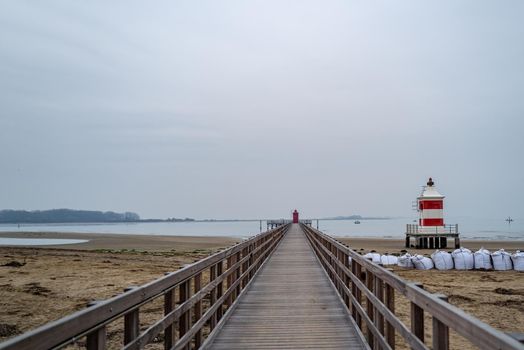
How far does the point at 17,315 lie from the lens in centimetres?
1011

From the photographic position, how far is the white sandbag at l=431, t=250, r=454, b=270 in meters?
23.1

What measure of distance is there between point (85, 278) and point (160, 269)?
412 cm

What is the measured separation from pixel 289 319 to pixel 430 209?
3218 centimetres

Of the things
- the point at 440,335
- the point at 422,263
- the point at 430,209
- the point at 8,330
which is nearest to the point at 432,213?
the point at 430,209

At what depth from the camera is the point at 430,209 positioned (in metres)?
36.9

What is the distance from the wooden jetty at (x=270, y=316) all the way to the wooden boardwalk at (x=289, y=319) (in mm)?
13

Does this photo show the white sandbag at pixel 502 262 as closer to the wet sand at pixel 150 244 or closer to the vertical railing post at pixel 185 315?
the vertical railing post at pixel 185 315

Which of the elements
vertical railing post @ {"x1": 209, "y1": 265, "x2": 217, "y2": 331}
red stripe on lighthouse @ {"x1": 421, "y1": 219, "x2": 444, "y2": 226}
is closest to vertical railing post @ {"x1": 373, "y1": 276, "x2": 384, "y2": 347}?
vertical railing post @ {"x1": 209, "y1": 265, "x2": 217, "y2": 331}

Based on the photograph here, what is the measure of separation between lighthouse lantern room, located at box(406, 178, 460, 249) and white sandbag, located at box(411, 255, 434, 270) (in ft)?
44.0

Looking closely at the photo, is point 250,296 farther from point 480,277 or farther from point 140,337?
point 480,277

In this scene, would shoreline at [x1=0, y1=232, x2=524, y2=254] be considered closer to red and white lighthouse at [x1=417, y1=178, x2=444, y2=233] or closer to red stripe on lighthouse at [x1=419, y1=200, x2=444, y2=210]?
red and white lighthouse at [x1=417, y1=178, x2=444, y2=233]

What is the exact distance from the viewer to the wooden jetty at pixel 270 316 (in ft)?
8.00

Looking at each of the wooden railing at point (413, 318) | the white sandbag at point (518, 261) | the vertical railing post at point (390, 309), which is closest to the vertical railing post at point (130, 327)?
the wooden railing at point (413, 318)

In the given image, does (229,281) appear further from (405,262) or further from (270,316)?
(405,262)
